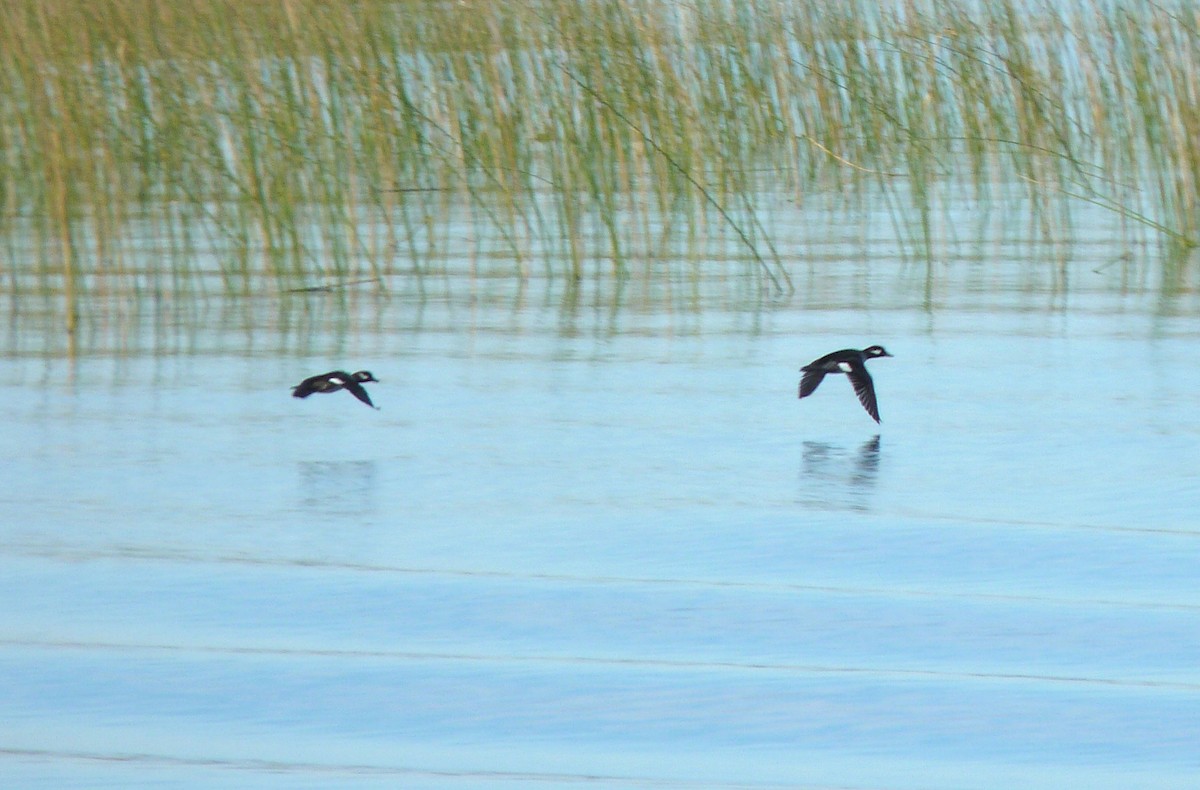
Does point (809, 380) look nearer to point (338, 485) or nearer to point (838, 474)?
point (838, 474)

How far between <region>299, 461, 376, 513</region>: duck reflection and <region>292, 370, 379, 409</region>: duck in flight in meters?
0.31

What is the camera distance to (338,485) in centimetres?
352

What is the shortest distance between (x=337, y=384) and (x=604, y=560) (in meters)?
1.11

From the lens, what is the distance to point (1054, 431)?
3.89 meters

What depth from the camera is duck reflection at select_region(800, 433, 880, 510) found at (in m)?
3.36

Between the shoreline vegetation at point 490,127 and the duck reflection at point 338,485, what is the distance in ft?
5.24

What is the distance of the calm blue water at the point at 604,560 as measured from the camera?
7.47 ft

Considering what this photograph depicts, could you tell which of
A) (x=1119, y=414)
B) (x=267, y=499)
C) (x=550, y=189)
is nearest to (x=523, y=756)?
(x=267, y=499)

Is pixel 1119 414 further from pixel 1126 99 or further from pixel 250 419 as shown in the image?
pixel 1126 99

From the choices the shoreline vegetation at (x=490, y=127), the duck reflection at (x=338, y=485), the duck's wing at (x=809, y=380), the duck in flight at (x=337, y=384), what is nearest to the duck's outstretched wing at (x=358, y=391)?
the duck in flight at (x=337, y=384)

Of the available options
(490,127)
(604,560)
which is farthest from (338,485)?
(490,127)

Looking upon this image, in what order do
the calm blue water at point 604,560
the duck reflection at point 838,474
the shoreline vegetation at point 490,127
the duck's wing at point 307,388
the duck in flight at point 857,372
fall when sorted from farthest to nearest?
the shoreline vegetation at point 490,127, the duck's wing at point 307,388, the duck in flight at point 857,372, the duck reflection at point 838,474, the calm blue water at point 604,560

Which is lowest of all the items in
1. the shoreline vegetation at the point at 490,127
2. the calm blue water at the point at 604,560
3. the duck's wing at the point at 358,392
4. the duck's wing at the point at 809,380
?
the calm blue water at the point at 604,560

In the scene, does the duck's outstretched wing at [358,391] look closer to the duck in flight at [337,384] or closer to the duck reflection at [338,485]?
the duck in flight at [337,384]
